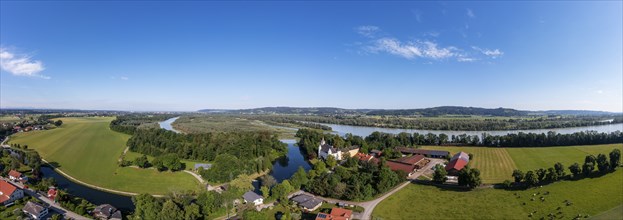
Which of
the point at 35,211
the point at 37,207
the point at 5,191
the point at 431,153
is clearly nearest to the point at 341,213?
the point at 35,211

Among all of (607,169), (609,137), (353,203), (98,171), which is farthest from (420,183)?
(609,137)

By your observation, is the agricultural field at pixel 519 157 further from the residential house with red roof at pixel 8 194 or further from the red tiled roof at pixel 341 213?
the residential house with red roof at pixel 8 194

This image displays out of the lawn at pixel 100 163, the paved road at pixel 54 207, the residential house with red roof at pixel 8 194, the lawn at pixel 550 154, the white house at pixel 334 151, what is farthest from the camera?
the white house at pixel 334 151

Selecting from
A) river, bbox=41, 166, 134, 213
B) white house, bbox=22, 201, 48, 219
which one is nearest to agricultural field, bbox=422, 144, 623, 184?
river, bbox=41, 166, 134, 213

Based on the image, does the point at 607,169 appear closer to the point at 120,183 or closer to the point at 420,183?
the point at 420,183

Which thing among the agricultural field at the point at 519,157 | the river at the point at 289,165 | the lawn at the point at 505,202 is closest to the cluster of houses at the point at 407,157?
the agricultural field at the point at 519,157

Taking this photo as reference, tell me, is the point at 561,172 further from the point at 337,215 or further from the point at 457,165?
the point at 337,215
